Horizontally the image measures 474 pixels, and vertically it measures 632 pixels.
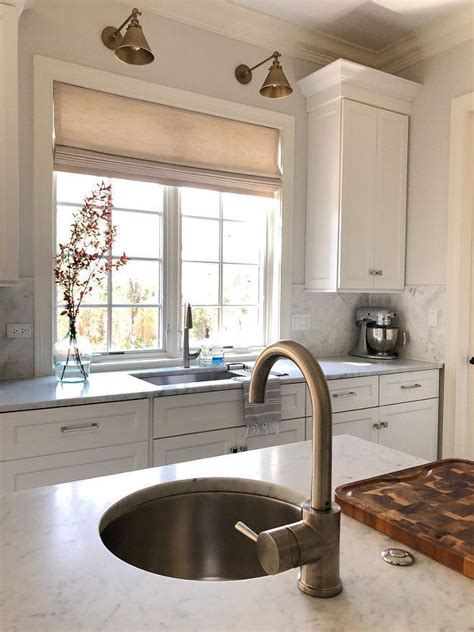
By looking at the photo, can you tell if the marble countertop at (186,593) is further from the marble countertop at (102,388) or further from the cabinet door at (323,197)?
the cabinet door at (323,197)

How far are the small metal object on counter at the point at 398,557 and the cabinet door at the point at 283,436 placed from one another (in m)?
1.82

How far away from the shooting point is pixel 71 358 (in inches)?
102

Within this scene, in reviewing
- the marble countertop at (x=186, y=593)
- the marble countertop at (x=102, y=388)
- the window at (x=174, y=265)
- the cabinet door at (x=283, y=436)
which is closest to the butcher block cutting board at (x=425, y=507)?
the marble countertop at (x=186, y=593)

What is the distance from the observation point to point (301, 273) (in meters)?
3.66

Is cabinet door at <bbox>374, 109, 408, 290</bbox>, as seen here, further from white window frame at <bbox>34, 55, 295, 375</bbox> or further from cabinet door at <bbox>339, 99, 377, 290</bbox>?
white window frame at <bbox>34, 55, 295, 375</bbox>

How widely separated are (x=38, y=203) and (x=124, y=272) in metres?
0.62

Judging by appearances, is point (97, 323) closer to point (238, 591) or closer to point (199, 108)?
point (199, 108)

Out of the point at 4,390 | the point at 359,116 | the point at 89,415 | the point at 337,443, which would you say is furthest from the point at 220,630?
the point at 359,116

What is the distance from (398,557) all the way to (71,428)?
1.65 metres

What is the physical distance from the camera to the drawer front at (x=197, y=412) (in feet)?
7.97

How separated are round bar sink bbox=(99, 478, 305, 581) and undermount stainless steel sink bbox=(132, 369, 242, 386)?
1.80 meters

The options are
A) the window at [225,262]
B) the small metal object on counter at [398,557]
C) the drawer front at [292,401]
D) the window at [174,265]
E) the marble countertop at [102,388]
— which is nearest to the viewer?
the small metal object on counter at [398,557]

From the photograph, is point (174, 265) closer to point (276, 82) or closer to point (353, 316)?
point (276, 82)

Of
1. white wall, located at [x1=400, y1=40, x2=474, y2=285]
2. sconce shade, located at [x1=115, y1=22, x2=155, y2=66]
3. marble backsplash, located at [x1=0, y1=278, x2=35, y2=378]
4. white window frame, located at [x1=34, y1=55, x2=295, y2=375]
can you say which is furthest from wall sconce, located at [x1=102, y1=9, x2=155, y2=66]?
white wall, located at [x1=400, y1=40, x2=474, y2=285]
